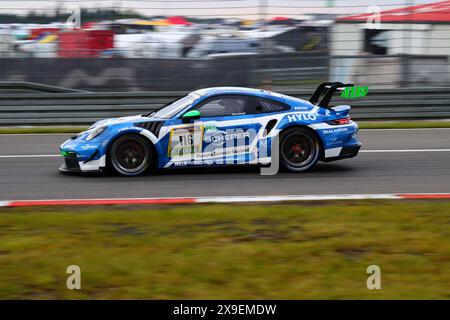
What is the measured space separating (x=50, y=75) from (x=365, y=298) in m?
11.9

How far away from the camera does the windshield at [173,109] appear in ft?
33.4

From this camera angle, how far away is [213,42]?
52.0ft

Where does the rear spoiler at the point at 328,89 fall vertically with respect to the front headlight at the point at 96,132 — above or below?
above

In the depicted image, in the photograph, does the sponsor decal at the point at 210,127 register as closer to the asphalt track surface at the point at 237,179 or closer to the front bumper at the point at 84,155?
the asphalt track surface at the point at 237,179

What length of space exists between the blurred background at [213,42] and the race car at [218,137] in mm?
5586

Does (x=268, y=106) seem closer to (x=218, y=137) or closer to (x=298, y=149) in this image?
(x=298, y=149)

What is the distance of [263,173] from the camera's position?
10.4 m

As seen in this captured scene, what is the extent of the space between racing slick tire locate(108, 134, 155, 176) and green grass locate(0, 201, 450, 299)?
6.37ft

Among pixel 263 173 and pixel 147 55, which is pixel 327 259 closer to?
pixel 263 173

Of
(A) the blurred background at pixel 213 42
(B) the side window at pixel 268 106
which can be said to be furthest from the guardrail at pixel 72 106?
(B) the side window at pixel 268 106

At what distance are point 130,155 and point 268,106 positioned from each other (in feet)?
6.55

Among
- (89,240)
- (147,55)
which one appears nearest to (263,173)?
(89,240)

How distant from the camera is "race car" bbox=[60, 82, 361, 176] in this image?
10039 millimetres

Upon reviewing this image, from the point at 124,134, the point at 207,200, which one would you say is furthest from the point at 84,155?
the point at 207,200
